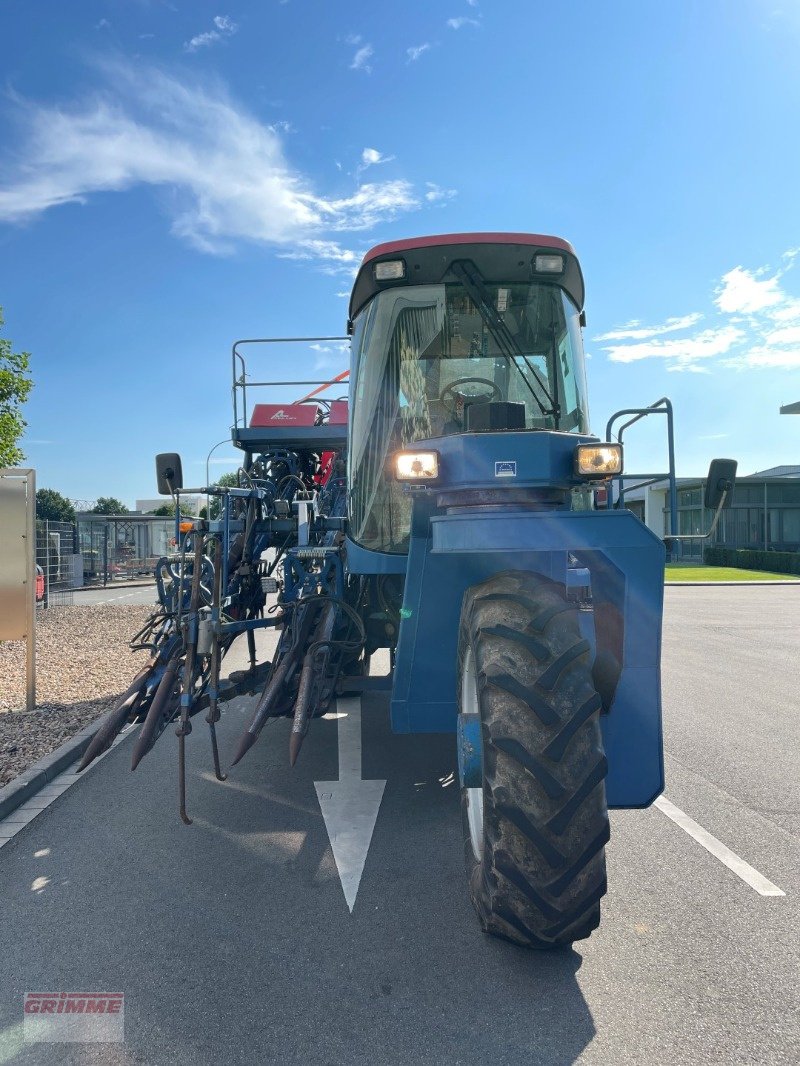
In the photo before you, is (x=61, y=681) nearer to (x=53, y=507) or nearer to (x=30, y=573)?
(x=30, y=573)

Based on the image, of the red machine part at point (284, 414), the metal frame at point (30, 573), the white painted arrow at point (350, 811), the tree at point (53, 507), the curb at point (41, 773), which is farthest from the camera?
the tree at point (53, 507)

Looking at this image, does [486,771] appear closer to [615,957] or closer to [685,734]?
[615,957]

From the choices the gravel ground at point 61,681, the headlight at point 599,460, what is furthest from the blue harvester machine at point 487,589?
the gravel ground at point 61,681

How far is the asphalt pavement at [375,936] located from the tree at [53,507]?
85.5 m

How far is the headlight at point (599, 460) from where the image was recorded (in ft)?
9.82

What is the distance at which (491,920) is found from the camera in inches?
103

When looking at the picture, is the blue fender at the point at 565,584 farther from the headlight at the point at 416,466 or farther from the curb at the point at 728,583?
the curb at the point at 728,583

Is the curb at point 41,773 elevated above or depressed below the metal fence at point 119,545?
below

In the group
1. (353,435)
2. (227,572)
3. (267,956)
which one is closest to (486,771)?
(267,956)

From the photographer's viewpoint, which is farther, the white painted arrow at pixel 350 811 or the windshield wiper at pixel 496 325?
the windshield wiper at pixel 496 325

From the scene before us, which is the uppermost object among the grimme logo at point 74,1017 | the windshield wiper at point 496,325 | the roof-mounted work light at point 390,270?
the roof-mounted work light at point 390,270

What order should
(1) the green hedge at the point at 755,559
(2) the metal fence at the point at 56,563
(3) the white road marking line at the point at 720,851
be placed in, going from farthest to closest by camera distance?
(1) the green hedge at the point at 755,559 → (2) the metal fence at the point at 56,563 → (3) the white road marking line at the point at 720,851

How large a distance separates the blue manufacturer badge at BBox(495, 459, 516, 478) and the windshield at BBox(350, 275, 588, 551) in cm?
105

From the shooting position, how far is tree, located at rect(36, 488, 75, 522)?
274 ft
